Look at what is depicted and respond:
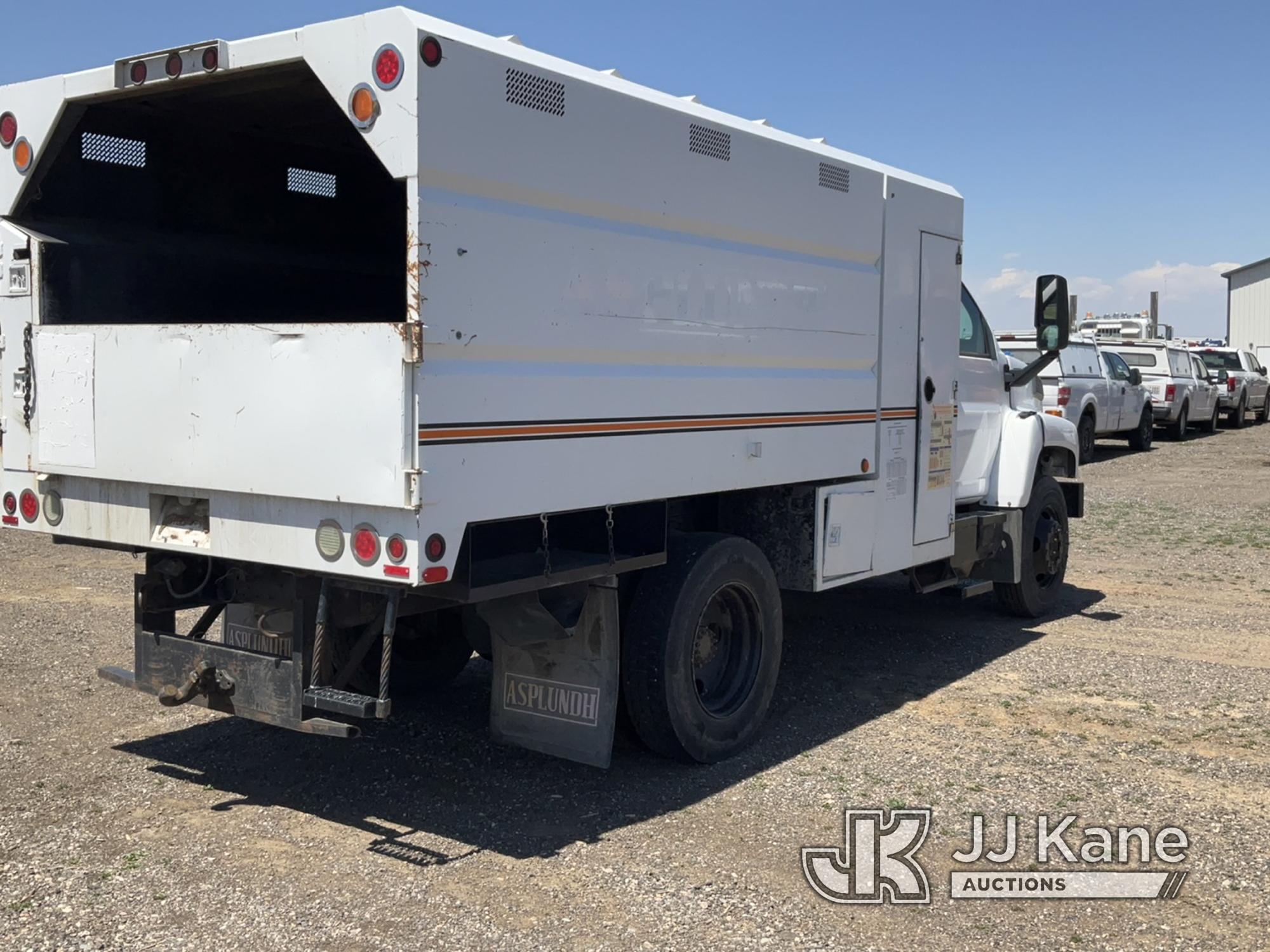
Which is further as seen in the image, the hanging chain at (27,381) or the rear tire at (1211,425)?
the rear tire at (1211,425)

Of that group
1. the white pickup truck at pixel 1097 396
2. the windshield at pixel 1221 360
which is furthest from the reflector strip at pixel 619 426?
the windshield at pixel 1221 360

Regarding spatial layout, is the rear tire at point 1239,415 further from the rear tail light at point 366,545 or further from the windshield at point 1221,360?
the rear tail light at point 366,545

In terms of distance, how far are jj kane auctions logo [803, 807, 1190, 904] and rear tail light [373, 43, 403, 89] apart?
3.11 metres

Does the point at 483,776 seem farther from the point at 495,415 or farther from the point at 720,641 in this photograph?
the point at 495,415

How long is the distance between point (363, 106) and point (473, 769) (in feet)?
9.60

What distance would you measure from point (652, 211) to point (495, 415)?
4.17ft

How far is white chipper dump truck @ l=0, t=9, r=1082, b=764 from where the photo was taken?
13.9ft

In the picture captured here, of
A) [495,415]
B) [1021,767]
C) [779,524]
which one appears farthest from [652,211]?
[1021,767]

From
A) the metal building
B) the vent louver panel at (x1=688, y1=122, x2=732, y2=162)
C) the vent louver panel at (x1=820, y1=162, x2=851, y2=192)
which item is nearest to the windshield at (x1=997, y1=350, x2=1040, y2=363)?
the vent louver panel at (x1=820, y1=162, x2=851, y2=192)

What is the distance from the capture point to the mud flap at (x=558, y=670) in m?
5.07

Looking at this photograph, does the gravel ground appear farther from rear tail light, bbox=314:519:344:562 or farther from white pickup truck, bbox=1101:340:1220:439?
white pickup truck, bbox=1101:340:1220:439

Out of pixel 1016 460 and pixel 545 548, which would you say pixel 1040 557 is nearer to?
pixel 1016 460

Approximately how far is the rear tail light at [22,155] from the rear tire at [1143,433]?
21.0 metres

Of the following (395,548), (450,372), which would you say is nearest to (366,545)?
(395,548)
